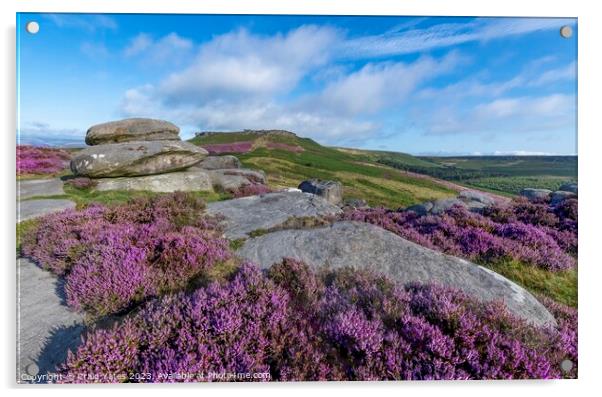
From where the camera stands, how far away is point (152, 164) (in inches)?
412

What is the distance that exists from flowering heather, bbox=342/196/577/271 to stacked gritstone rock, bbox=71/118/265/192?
4.85 meters

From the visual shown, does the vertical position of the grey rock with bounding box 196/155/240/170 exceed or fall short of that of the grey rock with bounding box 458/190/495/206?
it exceeds it

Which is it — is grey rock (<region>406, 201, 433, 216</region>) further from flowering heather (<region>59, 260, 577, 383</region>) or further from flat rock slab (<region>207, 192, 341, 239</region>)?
→ flowering heather (<region>59, 260, 577, 383</region>)

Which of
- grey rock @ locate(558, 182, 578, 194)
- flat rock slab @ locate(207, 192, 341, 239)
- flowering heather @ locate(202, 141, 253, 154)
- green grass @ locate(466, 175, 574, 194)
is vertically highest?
flowering heather @ locate(202, 141, 253, 154)

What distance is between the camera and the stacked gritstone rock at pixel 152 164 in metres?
9.19

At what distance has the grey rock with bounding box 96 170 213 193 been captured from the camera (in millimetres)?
9539

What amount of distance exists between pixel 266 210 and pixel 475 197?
5769mm

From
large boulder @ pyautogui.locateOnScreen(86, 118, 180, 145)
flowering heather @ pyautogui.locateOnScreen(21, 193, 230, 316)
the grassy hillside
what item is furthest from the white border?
the grassy hillside

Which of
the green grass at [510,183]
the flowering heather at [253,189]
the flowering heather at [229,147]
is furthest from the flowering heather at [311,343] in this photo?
the flowering heather at [253,189]

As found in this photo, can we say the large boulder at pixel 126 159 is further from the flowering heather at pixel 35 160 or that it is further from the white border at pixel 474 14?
the white border at pixel 474 14

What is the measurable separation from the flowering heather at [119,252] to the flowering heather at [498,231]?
4.28 metres

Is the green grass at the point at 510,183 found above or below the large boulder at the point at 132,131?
below

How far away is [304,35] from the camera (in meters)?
6.21
